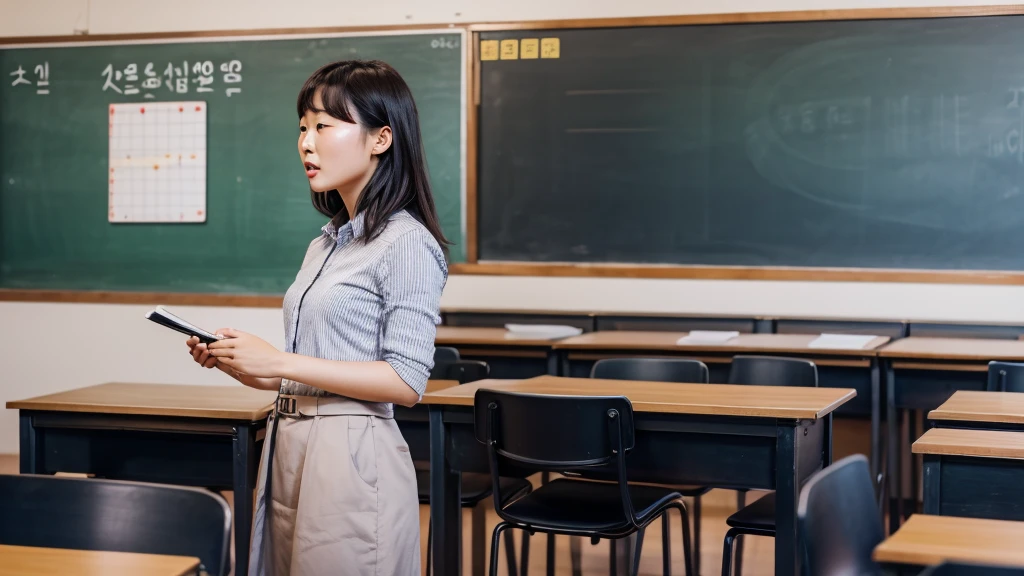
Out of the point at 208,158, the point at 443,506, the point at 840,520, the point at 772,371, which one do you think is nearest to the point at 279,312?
the point at 208,158

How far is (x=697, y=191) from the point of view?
17.0 ft

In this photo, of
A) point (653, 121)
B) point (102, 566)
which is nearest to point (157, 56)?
point (653, 121)

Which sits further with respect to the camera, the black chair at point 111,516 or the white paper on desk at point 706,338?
the white paper on desk at point 706,338

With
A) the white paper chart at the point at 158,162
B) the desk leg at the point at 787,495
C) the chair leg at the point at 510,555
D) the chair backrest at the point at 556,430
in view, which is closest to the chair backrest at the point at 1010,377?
the desk leg at the point at 787,495

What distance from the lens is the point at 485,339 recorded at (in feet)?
14.4

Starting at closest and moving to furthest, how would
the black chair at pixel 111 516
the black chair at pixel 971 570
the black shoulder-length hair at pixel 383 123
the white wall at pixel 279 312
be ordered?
1. the black chair at pixel 971 570
2. the black chair at pixel 111 516
3. the black shoulder-length hair at pixel 383 123
4. the white wall at pixel 279 312

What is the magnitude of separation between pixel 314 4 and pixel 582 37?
144cm

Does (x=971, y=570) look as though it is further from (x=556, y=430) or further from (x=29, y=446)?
(x=29, y=446)

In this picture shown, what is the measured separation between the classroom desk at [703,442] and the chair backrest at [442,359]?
0.78 metres

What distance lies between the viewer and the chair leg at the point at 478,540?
9.89ft

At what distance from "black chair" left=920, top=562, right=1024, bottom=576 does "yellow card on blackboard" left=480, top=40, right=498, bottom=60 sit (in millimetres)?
4495

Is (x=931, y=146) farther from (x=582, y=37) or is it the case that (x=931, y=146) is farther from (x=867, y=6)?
(x=582, y=37)

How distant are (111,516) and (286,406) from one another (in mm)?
316

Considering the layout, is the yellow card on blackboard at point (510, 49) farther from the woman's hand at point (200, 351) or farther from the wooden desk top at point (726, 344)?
the woman's hand at point (200, 351)
